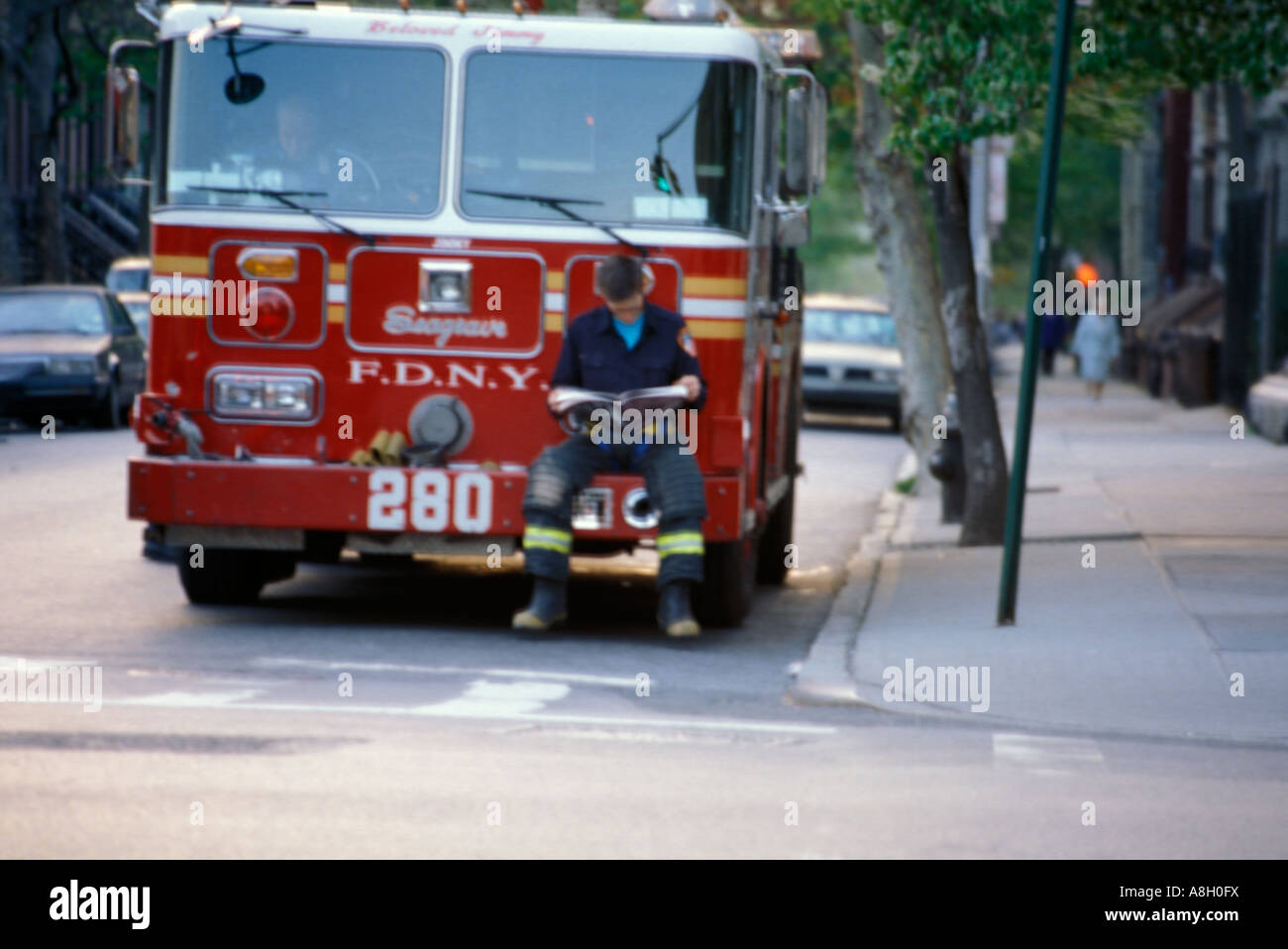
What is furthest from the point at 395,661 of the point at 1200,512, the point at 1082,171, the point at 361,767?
the point at 1082,171

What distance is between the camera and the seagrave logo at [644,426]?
1004cm

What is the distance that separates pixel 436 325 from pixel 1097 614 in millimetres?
3414

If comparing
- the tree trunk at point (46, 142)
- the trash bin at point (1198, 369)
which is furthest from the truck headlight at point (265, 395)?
the tree trunk at point (46, 142)

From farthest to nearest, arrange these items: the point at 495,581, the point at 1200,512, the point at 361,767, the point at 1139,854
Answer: the point at 1200,512 < the point at 495,581 < the point at 361,767 < the point at 1139,854

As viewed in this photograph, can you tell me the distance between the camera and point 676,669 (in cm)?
951

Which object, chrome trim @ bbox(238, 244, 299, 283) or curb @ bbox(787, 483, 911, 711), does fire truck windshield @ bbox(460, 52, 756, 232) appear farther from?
curb @ bbox(787, 483, 911, 711)

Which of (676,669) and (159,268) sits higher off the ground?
(159,268)

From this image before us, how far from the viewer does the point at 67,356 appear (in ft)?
76.0

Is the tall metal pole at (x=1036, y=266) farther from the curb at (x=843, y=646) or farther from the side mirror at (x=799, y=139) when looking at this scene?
the side mirror at (x=799, y=139)

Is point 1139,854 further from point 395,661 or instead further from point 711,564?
point 711,564

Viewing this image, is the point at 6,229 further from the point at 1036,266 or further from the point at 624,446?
the point at 1036,266

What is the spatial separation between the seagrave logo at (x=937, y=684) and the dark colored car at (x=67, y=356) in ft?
50.1
